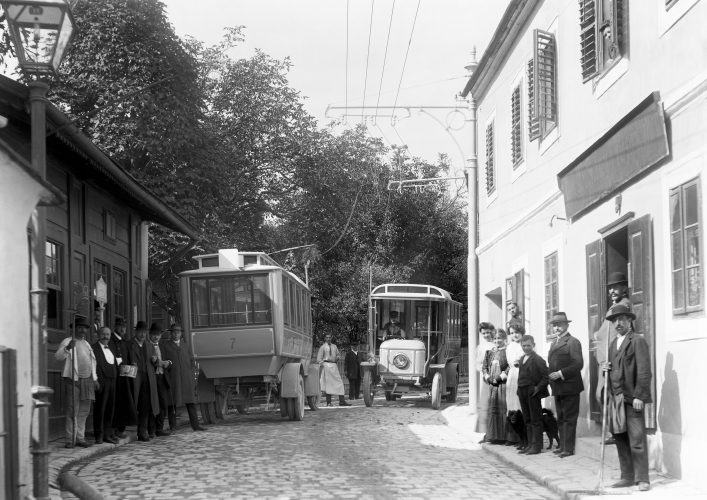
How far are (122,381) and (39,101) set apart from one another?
7.61 metres

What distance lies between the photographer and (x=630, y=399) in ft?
30.7

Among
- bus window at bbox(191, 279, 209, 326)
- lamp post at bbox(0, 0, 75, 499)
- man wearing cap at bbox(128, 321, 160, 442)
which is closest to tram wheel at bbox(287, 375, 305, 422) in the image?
bus window at bbox(191, 279, 209, 326)

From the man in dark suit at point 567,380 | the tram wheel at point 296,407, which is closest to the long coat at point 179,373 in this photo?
the tram wheel at point 296,407

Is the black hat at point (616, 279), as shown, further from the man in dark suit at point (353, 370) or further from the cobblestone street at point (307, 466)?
the man in dark suit at point (353, 370)

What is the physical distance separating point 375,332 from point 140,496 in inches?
660

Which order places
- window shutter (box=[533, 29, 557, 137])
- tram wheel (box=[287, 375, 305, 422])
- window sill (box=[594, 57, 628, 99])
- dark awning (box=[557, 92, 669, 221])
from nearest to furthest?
dark awning (box=[557, 92, 669, 221]) → window sill (box=[594, 57, 628, 99]) → window shutter (box=[533, 29, 557, 137]) → tram wheel (box=[287, 375, 305, 422])

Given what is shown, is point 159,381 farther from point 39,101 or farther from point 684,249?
point 684,249

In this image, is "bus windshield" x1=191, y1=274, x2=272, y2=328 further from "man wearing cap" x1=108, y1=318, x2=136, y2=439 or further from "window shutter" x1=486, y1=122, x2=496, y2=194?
"window shutter" x1=486, y1=122, x2=496, y2=194

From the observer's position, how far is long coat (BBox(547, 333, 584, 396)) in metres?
12.1

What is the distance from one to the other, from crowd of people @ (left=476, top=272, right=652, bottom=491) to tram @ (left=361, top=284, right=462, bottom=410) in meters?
8.67

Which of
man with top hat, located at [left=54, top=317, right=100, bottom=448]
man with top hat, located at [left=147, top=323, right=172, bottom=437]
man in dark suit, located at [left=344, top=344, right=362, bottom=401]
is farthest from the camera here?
man in dark suit, located at [left=344, top=344, right=362, bottom=401]

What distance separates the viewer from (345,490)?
9.38m

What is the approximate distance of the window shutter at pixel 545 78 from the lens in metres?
15.2

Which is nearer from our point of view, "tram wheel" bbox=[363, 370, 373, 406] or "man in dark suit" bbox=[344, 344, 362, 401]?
"tram wheel" bbox=[363, 370, 373, 406]
